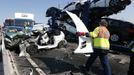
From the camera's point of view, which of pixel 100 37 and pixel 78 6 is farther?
pixel 78 6

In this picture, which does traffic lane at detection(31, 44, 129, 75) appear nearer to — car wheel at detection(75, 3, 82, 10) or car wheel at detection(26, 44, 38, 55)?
car wheel at detection(26, 44, 38, 55)

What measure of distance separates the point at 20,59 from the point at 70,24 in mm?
8911

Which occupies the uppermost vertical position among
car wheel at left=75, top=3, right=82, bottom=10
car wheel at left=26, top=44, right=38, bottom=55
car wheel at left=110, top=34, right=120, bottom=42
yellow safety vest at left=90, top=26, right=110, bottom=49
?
car wheel at left=75, top=3, right=82, bottom=10

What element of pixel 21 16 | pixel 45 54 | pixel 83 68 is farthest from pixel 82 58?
pixel 21 16

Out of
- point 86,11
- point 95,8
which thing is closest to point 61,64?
point 86,11

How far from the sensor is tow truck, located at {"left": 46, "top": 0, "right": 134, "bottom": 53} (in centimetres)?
1942

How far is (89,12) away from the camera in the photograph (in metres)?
21.2

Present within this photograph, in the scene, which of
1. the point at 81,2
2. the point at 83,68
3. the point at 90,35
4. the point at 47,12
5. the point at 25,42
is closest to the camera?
the point at 90,35

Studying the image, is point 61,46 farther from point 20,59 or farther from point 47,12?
point 47,12

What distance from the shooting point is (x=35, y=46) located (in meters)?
16.8

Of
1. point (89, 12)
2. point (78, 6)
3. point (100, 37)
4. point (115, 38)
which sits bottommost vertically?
point (115, 38)

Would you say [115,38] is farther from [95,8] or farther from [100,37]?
[100,37]

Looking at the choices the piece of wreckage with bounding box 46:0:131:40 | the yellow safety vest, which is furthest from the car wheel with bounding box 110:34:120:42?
the yellow safety vest

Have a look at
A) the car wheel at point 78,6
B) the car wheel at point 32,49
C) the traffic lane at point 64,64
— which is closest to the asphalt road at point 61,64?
the traffic lane at point 64,64
